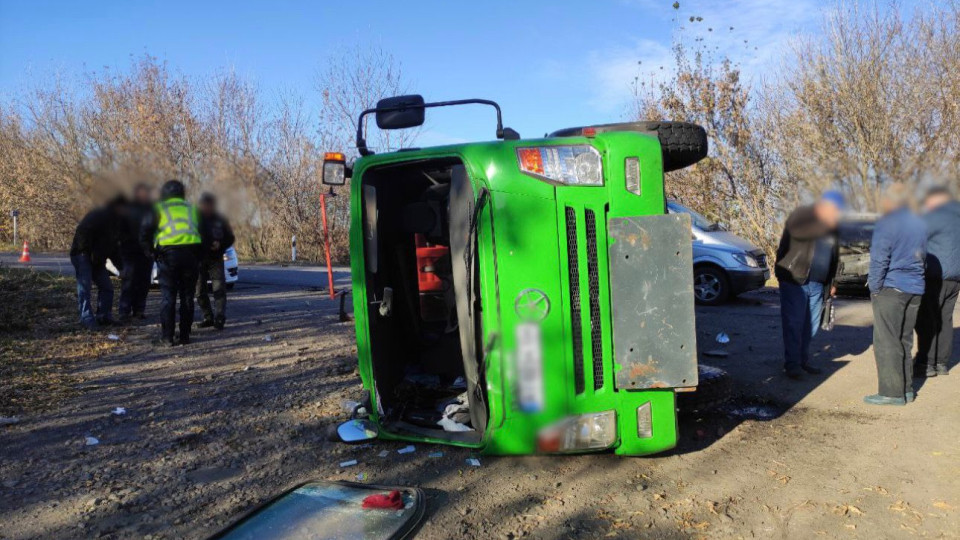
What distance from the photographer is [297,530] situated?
2.92 metres

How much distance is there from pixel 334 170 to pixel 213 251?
4.31 metres

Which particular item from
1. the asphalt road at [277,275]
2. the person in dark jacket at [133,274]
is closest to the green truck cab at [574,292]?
the person in dark jacket at [133,274]

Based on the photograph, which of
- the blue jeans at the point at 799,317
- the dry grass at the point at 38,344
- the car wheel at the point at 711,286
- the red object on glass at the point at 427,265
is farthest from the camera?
the car wheel at the point at 711,286

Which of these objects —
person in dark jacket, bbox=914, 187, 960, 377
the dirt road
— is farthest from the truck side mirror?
person in dark jacket, bbox=914, 187, 960, 377

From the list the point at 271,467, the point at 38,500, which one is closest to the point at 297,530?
the point at 271,467

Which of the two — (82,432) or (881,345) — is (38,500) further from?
(881,345)

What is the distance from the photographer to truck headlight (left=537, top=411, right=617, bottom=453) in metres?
3.38

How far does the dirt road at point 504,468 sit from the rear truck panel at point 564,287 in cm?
40

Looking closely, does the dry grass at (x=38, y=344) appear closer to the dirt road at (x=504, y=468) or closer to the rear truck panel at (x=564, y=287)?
the dirt road at (x=504, y=468)

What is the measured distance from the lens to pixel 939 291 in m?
5.53

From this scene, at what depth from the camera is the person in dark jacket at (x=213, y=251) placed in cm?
702

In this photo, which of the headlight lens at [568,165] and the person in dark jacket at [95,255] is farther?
the person in dark jacket at [95,255]

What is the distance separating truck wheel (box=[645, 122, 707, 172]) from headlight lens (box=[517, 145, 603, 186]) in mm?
607

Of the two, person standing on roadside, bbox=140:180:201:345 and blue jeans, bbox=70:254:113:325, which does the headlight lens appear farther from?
blue jeans, bbox=70:254:113:325
